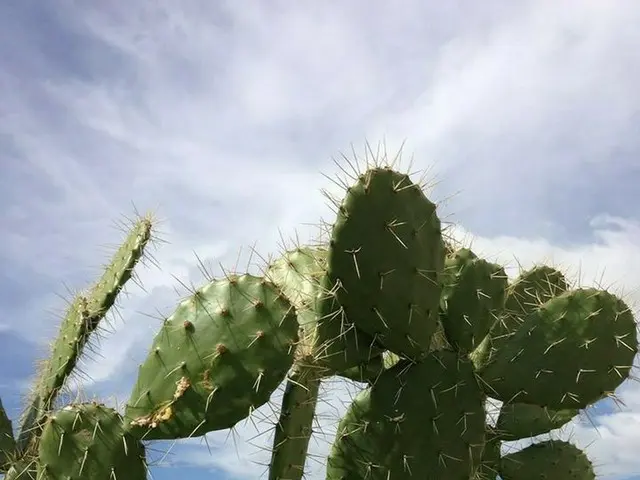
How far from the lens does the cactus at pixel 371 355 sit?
185cm

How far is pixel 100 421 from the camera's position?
2.14 meters

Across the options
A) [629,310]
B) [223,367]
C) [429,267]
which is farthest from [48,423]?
[629,310]

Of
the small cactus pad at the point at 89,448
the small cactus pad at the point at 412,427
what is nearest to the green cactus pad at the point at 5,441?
the small cactus pad at the point at 89,448

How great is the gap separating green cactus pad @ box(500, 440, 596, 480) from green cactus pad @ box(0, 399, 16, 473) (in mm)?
1870

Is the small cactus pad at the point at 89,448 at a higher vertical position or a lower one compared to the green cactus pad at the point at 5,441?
lower

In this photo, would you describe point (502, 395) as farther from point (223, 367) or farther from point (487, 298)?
point (223, 367)

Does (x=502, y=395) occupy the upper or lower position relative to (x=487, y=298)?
lower

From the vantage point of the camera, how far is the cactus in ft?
6.07

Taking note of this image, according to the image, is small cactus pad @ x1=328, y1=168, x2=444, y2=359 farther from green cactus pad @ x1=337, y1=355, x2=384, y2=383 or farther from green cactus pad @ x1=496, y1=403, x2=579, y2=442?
green cactus pad @ x1=496, y1=403, x2=579, y2=442

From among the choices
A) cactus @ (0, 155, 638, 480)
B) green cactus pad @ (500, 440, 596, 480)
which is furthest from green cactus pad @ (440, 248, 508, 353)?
green cactus pad @ (500, 440, 596, 480)

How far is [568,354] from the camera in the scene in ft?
7.66

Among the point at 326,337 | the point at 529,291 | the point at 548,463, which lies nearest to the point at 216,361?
the point at 326,337

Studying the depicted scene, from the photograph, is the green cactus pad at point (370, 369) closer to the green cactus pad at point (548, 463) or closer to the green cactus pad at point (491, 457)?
the green cactus pad at point (491, 457)

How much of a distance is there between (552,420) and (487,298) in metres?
0.80
